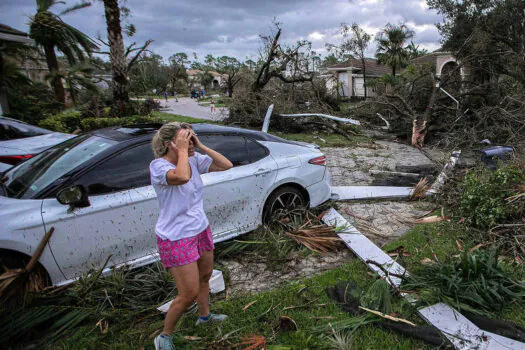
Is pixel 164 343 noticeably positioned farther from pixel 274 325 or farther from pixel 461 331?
pixel 461 331

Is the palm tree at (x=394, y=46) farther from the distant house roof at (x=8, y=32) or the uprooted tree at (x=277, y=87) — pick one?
the distant house roof at (x=8, y=32)

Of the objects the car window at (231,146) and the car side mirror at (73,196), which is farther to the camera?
the car window at (231,146)

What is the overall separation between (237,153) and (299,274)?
1.62m

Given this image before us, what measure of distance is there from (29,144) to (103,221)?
4701 mm

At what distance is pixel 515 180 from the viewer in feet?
14.4

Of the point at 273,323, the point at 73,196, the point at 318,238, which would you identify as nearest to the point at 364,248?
the point at 318,238

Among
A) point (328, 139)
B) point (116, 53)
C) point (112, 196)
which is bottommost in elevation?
point (328, 139)

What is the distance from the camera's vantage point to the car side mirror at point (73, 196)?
3.07 m

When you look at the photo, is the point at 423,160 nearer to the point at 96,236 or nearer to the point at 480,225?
the point at 480,225

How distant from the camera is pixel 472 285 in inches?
120

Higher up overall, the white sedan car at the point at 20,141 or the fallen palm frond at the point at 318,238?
the white sedan car at the point at 20,141

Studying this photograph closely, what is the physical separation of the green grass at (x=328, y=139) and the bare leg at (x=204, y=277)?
9.48m

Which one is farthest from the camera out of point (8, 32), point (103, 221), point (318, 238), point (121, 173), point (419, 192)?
point (419, 192)

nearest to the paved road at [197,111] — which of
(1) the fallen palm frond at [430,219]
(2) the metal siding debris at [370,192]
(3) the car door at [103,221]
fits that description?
(2) the metal siding debris at [370,192]
